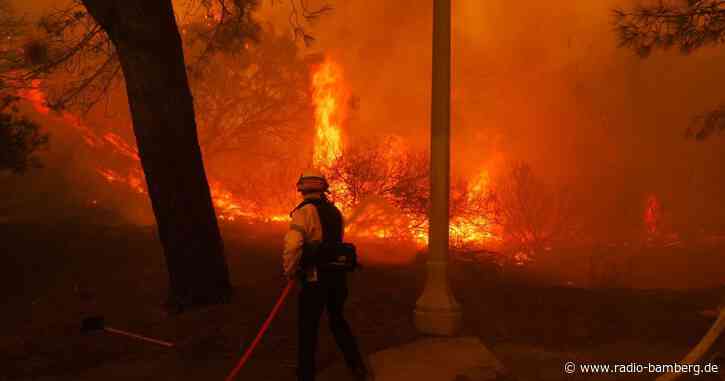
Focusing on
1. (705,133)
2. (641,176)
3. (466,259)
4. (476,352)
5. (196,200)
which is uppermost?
(641,176)

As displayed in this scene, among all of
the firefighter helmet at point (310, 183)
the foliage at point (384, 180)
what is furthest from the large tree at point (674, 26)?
the foliage at point (384, 180)

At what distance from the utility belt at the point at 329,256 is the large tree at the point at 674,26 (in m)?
5.74

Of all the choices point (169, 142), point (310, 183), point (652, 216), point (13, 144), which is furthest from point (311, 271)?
point (652, 216)

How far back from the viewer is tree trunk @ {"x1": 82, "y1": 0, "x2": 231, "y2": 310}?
693 centimetres

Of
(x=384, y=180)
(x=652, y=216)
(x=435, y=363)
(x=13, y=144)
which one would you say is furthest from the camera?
(x=652, y=216)

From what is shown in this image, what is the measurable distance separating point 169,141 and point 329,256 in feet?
11.7

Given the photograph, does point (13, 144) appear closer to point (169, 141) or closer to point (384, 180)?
point (169, 141)

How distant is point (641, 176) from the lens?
26172 millimetres

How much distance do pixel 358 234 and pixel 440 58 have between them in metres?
9.62

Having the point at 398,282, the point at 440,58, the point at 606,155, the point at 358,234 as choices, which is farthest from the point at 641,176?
the point at 440,58

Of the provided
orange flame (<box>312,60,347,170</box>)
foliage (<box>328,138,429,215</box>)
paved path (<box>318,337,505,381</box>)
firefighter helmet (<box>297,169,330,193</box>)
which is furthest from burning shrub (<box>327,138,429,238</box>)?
firefighter helmet (<box>297,169,330,193</box>)

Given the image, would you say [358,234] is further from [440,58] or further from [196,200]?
[440,58]

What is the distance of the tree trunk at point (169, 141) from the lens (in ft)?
22.7

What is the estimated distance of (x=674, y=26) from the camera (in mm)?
8305
